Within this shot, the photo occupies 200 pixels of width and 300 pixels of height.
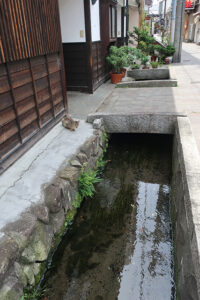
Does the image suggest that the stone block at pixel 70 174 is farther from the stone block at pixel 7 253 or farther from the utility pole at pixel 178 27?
the utility pole at pixel 178 27

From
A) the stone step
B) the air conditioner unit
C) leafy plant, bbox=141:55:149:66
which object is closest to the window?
leafy plant, bbox=141:55:149:66

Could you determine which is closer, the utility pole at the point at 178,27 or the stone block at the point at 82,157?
the stone block at the point at 82,157

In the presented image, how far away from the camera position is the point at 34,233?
11.8 feet

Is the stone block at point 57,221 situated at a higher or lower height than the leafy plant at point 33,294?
higher

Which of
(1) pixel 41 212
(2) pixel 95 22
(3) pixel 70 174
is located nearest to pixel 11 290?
(1) pixel 41 212

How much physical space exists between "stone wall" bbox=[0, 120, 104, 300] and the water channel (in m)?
0.46

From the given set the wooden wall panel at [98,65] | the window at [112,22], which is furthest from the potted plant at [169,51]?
the wooden wall panel at [98,65]

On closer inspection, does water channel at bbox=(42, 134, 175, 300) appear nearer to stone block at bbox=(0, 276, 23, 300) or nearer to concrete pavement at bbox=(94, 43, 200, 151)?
stone block at bbox=(0, 276, 23, 300)

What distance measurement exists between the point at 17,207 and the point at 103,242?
1.80m

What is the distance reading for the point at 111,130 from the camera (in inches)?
306

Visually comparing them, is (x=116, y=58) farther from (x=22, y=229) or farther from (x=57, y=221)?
(x=22, y=229)

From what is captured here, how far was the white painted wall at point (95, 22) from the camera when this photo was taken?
973 cm

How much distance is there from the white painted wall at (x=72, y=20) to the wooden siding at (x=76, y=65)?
0.94 ft

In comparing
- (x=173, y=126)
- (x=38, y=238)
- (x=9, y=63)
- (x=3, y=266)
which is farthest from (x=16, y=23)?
(x=173, y=126)
